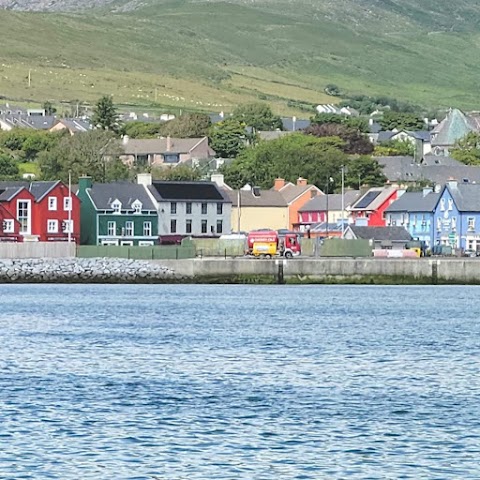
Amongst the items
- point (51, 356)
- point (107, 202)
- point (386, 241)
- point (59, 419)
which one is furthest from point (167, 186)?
point (59, 419)

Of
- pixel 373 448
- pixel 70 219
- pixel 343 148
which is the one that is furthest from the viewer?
pixel 343 148

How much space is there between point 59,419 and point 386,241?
9471 cm

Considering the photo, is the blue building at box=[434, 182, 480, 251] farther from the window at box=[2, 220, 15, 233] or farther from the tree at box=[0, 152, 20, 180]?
the tree at box=[0, 152, 20, 180]

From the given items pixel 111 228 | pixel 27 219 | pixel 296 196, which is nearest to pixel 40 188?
pixel 27 219

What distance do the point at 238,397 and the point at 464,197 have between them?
332 feet

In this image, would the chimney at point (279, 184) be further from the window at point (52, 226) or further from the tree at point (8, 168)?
the window at point (52, 226)

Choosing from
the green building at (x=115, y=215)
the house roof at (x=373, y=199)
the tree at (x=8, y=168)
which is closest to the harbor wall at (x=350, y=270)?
the green building at (x=115, y=215)

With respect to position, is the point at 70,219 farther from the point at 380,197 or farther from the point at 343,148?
the point at 343,148

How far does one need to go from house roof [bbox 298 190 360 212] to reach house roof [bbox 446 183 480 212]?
1295 centimetres

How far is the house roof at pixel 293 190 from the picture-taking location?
488ft

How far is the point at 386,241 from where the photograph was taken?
125750mm

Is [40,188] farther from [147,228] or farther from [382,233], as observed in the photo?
[382,233]

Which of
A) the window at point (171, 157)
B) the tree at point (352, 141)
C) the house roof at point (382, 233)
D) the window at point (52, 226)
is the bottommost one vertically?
the house roof at point (382, 233)

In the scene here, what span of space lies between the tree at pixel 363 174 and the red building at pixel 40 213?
145ft
